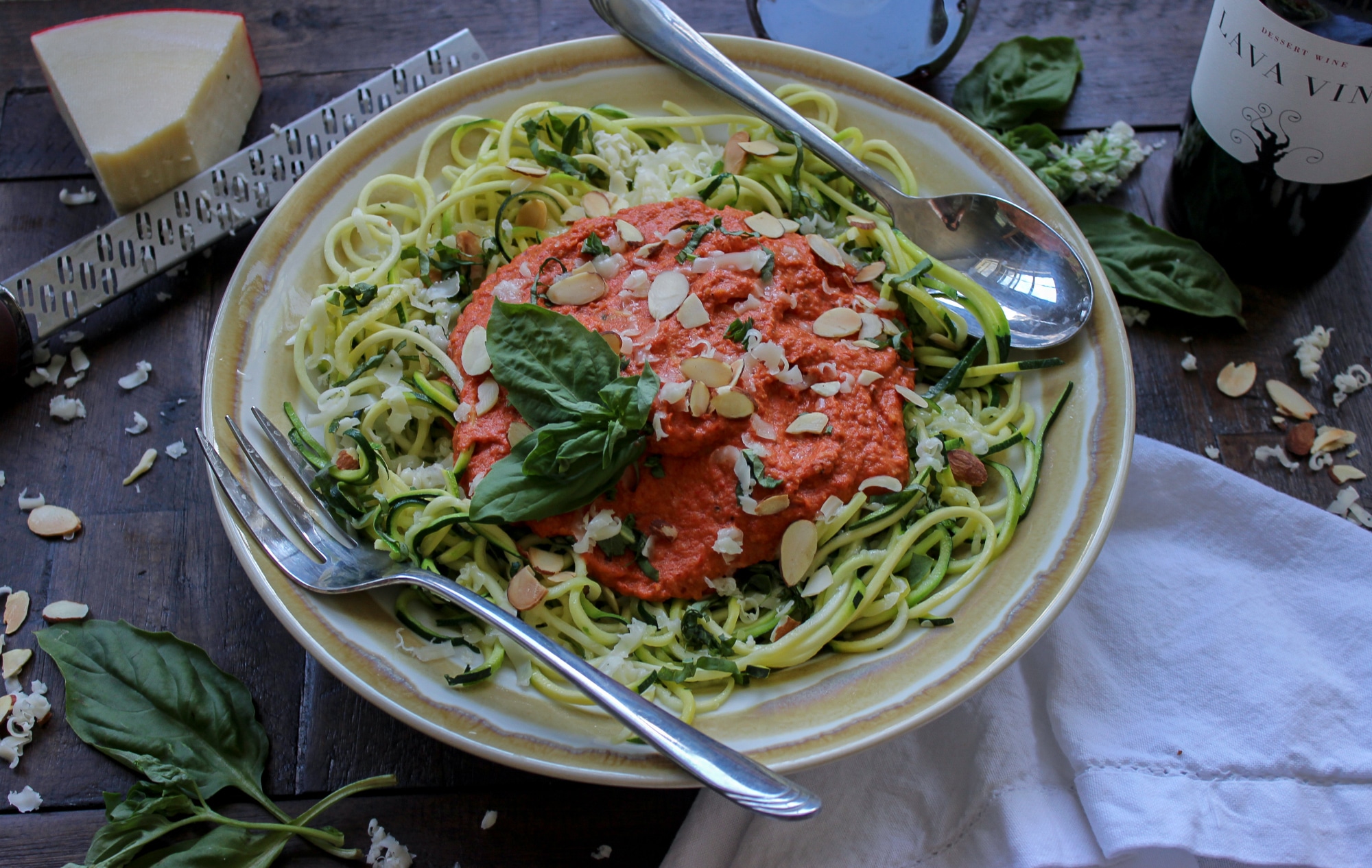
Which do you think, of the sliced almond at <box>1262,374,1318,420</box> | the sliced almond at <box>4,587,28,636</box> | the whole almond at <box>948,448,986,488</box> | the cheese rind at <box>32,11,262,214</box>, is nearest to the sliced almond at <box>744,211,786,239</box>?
the whole almond at <box>948,448,986,488</box>

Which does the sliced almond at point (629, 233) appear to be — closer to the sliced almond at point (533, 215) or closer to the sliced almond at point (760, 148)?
the sliced almond at point (533, 215)

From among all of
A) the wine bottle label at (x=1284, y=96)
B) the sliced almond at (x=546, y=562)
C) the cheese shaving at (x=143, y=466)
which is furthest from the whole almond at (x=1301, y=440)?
the cheese shaving at (x=143, y=466)

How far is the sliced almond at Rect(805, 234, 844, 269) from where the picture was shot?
10.0 ft

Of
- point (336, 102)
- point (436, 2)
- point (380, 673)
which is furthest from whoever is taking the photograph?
point (436, 2)

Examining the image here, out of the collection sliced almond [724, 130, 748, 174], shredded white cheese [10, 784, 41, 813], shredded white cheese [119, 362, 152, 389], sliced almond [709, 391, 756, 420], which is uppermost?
sliced almond [724, 130, 748, 174]

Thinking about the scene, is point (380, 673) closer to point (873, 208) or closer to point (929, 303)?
point (929, 303)

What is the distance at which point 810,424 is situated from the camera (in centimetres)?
276

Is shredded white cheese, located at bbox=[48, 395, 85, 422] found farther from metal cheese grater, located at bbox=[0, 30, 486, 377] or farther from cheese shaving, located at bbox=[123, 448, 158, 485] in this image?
cheese shaving, located at bbox=[123, 448, 158, 485]

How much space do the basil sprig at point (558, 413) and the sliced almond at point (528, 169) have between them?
705mm

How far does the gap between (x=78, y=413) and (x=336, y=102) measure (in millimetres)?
1389

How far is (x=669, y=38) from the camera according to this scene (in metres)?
3.40

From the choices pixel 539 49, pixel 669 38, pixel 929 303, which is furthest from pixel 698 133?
pixel 929 303

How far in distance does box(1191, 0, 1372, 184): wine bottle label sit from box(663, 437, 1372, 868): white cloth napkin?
1.06m

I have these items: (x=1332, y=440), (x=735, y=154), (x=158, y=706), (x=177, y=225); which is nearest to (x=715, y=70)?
(x=735, y=154)
